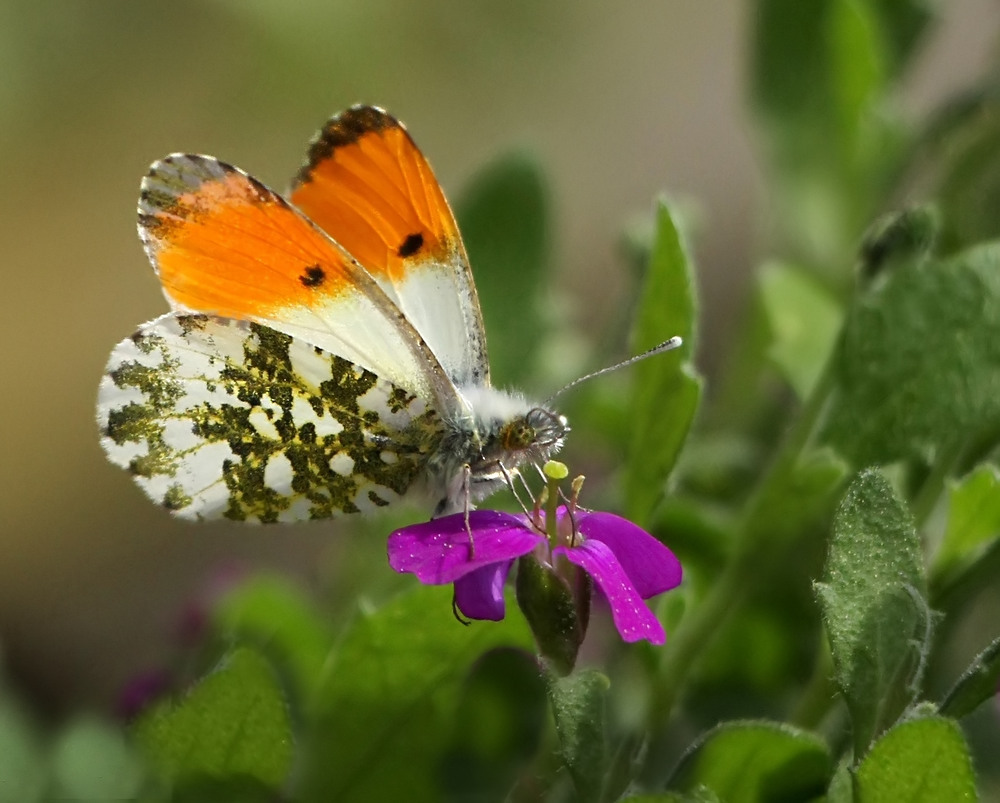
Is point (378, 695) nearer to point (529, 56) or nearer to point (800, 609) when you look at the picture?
point (800, 609)

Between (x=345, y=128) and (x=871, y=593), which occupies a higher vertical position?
(x=345, y=128)

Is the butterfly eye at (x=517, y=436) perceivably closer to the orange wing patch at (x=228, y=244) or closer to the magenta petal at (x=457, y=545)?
the magenta petal at (x=457, y=545)

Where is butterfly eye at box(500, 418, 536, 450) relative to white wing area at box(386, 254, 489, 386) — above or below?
below

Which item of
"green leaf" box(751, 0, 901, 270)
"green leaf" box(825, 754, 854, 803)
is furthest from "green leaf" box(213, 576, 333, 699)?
"green leaf" box(751, 0, 901, 270)

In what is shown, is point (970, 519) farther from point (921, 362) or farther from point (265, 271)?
point (265, 271)

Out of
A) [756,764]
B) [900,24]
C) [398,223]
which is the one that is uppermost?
[900,24]

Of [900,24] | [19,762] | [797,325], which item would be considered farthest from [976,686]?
[900,24]

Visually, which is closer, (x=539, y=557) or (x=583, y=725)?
(x=583, y=725)

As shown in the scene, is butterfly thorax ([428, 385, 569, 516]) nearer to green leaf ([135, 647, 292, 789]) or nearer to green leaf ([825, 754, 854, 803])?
green leaf ([135, 647, 292, 789])
